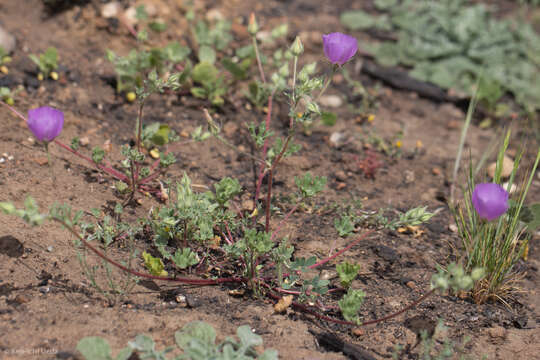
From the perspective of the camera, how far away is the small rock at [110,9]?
3395 mm

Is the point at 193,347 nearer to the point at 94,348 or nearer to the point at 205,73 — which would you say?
the point at 94,348

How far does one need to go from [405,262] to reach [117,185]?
4.44 ft

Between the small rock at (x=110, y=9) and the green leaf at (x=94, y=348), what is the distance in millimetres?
2477

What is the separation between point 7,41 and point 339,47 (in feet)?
7.16

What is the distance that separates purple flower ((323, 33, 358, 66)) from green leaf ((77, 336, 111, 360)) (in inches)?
48.7

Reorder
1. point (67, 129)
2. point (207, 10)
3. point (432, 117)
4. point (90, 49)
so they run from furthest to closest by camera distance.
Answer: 1. point (207, 10)
2. point (432, 117)
3. point (90, 49)
4. point (67, 129)

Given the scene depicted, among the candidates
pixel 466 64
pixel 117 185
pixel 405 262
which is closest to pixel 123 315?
pixel 117 185

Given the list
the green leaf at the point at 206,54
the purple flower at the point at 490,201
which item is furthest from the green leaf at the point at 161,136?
the purple flower at the point at 490,201

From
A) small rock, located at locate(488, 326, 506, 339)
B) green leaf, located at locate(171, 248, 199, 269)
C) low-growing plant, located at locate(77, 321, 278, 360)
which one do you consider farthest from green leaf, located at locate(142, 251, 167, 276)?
small rock, located at locate(488, 326, 506, 339)

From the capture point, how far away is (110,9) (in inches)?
135

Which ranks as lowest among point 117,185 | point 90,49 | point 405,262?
point 405,262

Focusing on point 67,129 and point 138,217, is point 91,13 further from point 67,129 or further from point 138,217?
point 138,217

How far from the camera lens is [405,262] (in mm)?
2316

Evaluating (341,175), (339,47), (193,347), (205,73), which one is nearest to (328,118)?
(341,175)
